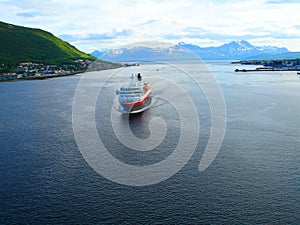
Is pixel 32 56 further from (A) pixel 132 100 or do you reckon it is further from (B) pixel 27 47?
(A) pixel 132 100

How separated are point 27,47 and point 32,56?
19.1 feet

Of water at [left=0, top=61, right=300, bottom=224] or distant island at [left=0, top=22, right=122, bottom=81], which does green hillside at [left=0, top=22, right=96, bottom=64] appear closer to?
distant island at [left=0, top=22, right=122, bottom=81]

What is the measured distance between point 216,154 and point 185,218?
4.42m

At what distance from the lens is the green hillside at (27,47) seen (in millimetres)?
61638

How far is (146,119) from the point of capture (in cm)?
1791

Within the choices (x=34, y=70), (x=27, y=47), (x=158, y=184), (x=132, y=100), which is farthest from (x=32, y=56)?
(x=158, y=184)

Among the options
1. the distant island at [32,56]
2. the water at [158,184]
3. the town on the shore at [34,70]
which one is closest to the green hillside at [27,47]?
the distant island at [32,56]

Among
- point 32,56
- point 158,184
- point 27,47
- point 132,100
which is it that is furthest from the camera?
point 27,47

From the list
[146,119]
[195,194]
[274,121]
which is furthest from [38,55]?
[195,194]

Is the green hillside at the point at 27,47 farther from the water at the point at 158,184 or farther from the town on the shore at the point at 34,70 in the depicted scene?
the water at the point at 158,184

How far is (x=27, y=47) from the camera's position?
68.1m

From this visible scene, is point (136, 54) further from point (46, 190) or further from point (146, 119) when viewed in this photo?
point (46, 190)

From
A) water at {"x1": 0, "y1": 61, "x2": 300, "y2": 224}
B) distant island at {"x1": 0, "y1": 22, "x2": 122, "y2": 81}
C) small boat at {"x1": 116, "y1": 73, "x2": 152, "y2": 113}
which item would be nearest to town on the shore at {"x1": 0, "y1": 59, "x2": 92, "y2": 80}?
distant island at {"x1": 0, "y1": 22, "x2": 122, "y2": 81}

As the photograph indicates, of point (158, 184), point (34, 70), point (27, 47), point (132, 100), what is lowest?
point (158, 184)
